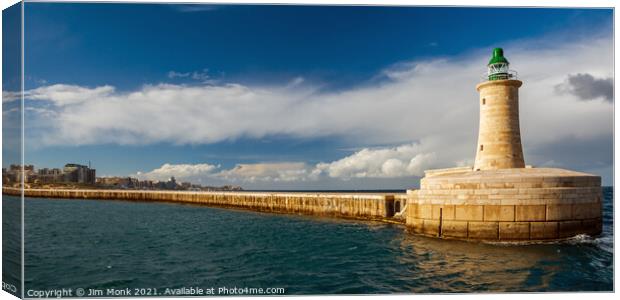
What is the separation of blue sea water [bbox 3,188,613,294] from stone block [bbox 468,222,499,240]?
412 mm

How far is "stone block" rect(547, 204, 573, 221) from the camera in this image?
16.6 meters

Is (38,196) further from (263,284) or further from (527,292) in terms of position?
(527,292)

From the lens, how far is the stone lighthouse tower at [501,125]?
2147 centimetres

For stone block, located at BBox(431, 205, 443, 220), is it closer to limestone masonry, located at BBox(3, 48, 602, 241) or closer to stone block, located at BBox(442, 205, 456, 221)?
limestone masonry, located at BBox(3, 48, 602, 241)

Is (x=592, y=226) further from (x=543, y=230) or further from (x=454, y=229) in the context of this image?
(x=454, y=229)

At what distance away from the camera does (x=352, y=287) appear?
11.5 m

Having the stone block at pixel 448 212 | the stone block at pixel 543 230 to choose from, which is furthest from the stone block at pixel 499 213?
the stone block at pixel 448 212

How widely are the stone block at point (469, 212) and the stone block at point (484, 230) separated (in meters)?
0.24

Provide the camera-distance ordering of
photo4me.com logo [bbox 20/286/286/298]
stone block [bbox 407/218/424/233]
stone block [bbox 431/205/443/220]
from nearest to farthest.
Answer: photo4me.com logo [bbox 20/286/286/298] → stone block [bbox 431/205/443/220] → stone block [bbox 407/218/424/233]

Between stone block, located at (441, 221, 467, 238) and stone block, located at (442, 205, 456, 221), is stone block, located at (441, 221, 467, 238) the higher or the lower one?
the lower one

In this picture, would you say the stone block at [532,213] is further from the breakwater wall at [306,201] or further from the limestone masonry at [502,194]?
the breakwater wall at [306,201]

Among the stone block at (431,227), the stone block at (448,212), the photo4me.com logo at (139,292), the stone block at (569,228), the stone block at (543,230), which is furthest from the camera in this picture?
the stone block at (431,227)

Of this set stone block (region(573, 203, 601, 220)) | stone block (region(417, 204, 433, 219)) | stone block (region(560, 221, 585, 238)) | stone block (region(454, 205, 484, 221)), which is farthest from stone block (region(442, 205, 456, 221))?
stone block (region(573, 203, 601, 220))

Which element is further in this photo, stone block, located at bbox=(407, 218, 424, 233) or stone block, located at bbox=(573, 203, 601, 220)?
stone block, located at bbox=(407, 218, 424, 233)
